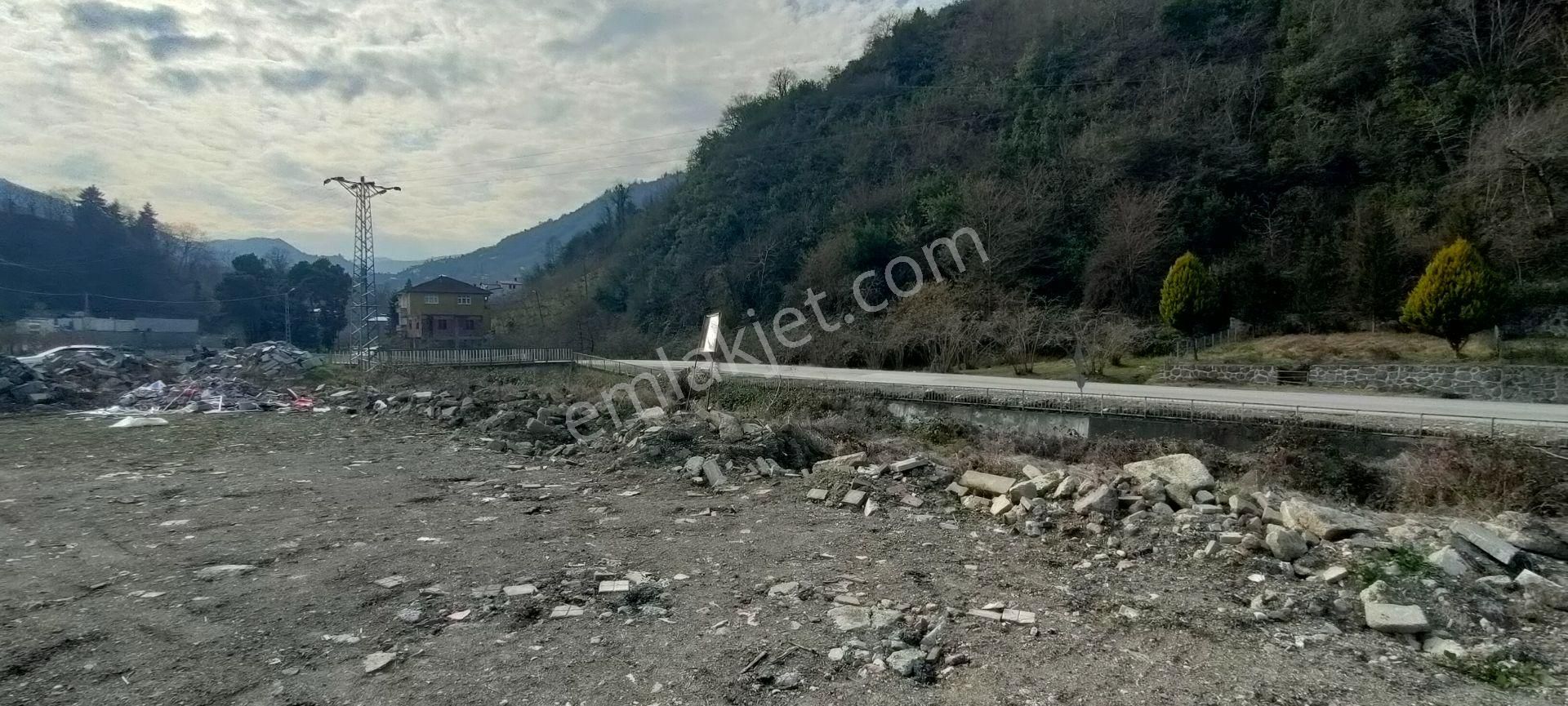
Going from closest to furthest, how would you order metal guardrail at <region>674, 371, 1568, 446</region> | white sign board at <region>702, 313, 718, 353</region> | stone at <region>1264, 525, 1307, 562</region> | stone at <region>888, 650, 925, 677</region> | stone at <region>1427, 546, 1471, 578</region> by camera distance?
stone at <region>888, 650, 925, 677</region>, stone at <region>1427, 546, 1471, 578</region>, stone at <region>1264, 525, 1307, 562</region>, metal guardrail at <region>674, 371, 1568, 446</region>, white sign board at <region>702, 313, 718, 353</region>

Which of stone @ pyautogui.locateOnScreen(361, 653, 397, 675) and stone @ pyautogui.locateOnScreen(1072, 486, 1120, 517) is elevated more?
stone @ pyautogui.locateOnScreen(1072, 486, 1120, 517)

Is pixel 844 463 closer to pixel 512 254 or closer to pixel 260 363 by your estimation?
pixel 260 363

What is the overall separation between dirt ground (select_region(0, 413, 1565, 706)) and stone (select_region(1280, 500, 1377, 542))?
0.81 meters

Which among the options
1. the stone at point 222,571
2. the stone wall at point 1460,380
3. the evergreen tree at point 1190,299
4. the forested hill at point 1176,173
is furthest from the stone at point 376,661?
the evergreen tree at point 1190,299

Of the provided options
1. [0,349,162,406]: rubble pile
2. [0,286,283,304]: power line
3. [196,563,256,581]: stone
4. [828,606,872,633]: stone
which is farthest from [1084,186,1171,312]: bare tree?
[0,286,283,304]: power line

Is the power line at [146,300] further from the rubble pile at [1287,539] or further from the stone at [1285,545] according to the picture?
the stone at [1285,545]

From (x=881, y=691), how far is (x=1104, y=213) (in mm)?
24467

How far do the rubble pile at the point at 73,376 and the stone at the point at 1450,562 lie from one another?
91.9 feet

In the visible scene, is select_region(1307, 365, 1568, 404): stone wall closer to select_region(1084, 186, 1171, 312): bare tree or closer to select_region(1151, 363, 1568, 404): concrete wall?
select_region(1151, 363, 1568, 404): concrete wall

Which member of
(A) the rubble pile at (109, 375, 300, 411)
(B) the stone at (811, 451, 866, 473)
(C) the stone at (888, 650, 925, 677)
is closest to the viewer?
(C) the stone at (888, 650, 925, 677)

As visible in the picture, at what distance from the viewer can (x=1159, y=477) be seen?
7.32 meters

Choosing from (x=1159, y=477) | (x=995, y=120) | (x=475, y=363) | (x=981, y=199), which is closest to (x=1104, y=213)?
(x=981, y=199)

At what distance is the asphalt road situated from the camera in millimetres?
9883

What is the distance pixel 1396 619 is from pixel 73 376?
30.3m
